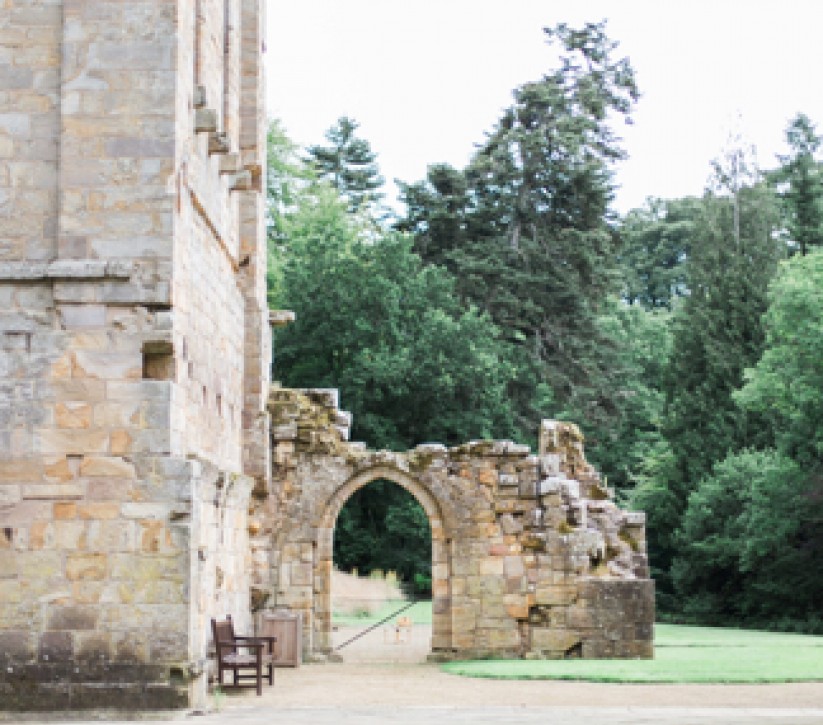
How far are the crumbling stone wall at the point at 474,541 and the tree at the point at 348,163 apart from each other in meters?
34.2

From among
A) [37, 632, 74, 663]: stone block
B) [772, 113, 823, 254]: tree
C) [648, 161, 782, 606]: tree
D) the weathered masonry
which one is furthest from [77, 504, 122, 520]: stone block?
[772, 113, 823, 254]: tree

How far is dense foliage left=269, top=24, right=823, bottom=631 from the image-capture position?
3438 cm

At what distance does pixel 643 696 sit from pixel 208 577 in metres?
4.35

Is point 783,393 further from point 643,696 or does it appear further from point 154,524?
point 154,524

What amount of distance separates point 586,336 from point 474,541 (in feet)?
78.1

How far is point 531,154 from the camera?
43906 mm

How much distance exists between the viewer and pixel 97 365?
42.6 feet

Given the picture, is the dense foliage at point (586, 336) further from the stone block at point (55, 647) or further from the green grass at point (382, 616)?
the stone block at point (55, 647)

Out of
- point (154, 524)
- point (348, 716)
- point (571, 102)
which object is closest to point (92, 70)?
point (154, 524)

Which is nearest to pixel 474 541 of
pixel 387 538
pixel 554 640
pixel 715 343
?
pixel 554 640

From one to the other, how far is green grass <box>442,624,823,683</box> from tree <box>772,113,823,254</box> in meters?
24.4

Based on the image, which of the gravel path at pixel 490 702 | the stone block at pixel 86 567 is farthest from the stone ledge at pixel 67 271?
the gravel path at pixel 490 702

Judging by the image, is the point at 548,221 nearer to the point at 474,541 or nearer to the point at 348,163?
the point at 348,163

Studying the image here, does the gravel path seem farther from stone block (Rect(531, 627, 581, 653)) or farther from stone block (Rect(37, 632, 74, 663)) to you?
stone block (Rect(531, 627, 581, 653))
